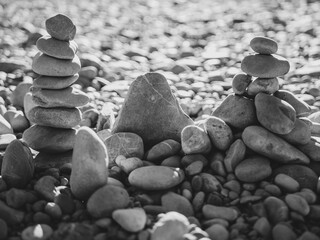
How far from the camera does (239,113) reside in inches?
130

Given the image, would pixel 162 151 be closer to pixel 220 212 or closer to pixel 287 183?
pixel 220 212

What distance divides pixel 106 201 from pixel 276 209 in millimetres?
982

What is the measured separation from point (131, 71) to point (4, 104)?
188 cm

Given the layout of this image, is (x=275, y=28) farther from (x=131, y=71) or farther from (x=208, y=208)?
(x=208, y=208)

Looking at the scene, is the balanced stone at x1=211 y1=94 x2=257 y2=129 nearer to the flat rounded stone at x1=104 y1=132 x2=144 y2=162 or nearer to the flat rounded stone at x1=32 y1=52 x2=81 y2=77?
the flat rounded stone at x1=104 y1=132 x2=144 y2=162

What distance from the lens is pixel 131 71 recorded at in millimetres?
5926

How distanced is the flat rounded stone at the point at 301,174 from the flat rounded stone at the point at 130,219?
1.05m

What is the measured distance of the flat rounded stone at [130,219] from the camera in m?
2.43

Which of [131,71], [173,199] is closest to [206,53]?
[131,71]

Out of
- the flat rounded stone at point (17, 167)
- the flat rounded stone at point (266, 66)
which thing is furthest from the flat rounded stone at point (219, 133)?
the flat rounded stone at point (17, 167)

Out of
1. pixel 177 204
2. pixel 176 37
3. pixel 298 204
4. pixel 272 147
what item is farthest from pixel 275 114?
pixel 176 37

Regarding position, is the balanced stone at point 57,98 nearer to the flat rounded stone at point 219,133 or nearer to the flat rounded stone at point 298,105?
the flat rounded stone at point 219,133

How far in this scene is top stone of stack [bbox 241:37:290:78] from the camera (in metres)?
3.26

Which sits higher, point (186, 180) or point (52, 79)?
point (52, 79)
